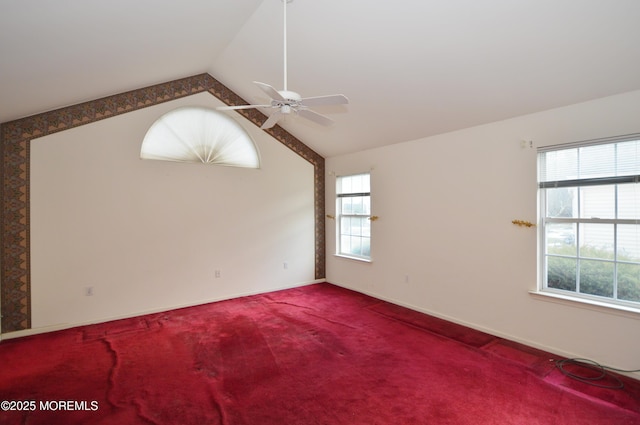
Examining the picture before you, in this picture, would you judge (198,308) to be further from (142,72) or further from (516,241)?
(516,241)

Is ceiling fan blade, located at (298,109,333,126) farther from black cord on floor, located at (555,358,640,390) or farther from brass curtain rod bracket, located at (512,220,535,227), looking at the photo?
black cord on floor, located at (555,358,640,390)

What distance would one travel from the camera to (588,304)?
9.05 feet

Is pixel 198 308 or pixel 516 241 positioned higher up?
pixel 516 241

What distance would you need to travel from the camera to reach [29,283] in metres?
3.55

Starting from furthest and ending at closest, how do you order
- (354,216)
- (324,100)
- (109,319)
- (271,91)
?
(354,216)
(109,319)
(324,100)
(271,91)

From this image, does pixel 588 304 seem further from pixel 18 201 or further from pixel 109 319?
pixel 18 201

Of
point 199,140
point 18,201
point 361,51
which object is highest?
point 361,51

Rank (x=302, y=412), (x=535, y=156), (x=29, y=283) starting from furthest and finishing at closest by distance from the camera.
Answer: (x=29, y=283) < (x=535, y=156) < (x=302, y=412)

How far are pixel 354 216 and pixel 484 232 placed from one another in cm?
232

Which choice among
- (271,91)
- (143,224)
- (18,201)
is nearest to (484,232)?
(271,91)

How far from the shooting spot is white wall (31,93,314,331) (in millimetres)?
3664

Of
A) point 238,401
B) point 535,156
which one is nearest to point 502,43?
point 535,156

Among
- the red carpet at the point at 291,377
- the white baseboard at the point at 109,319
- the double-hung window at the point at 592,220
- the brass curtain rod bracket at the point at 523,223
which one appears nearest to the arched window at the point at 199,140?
the white baseboard at the point at 109,319

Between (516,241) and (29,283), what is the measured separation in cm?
558
